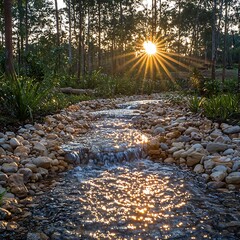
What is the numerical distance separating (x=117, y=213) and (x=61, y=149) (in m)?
2.20

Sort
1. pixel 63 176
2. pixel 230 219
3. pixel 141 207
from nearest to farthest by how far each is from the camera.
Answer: pixel 230 219, pixel 141 207, pixel 63 176

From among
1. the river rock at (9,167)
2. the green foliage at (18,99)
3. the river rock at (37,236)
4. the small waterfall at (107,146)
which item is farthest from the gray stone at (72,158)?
the river rock at (37,236)

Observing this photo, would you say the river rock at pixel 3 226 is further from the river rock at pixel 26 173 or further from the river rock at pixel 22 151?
the river rock at pixel 22 151

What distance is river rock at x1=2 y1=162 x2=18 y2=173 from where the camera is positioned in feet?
12.1

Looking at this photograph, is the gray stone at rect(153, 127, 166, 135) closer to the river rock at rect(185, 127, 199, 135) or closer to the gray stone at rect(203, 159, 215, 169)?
the river rock at rect(185, 127, 199, 135)

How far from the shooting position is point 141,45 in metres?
29.2

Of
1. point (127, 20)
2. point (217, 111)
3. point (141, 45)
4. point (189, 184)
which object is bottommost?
point (189, 184)

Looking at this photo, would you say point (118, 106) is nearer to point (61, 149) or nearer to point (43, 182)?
point (61, 149)

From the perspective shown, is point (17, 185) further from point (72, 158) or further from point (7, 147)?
point (72, 158)

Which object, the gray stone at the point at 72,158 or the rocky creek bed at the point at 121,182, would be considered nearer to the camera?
the rocky creek bed at the point at 121,182

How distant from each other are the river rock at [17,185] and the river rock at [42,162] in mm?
538

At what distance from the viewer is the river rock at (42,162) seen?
411cm

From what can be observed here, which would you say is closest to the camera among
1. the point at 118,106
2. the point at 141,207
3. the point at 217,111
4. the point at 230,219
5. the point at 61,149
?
the point at 230,219

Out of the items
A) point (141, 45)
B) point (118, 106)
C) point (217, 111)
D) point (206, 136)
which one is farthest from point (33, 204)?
point (141, 45)
